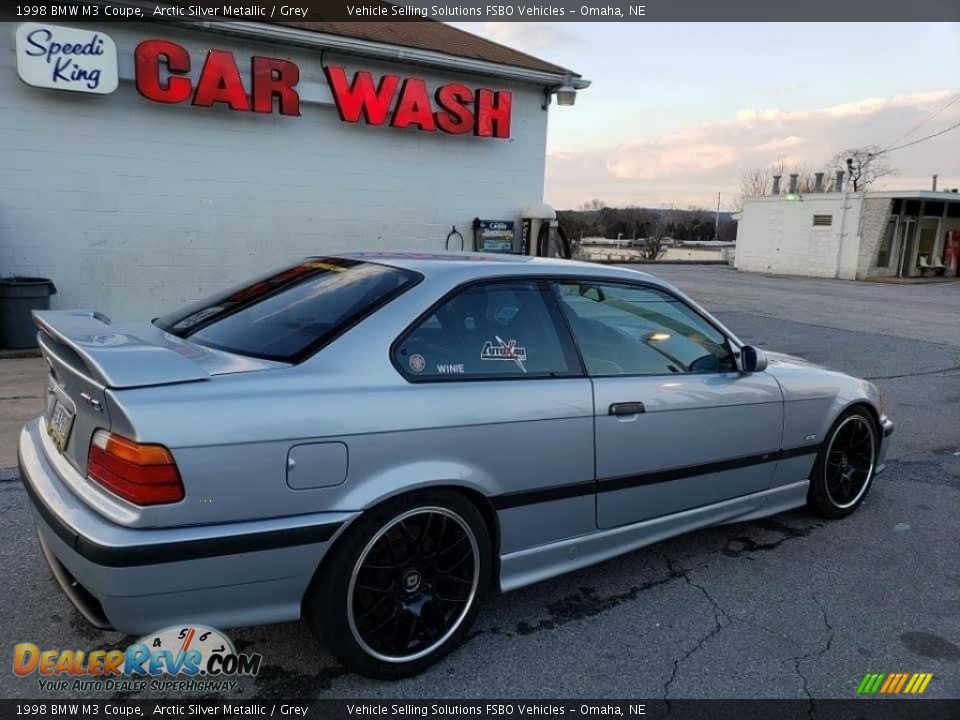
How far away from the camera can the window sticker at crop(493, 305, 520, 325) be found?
3055 mm

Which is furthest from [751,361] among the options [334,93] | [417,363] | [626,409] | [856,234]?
[856,234]

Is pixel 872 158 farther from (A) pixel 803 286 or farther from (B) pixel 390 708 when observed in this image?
(B) pixel 390 708

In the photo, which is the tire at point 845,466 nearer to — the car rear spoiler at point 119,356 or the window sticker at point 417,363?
the window sticker at point 417,363

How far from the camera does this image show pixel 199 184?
30.2ft

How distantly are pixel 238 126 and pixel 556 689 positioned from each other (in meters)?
8.55

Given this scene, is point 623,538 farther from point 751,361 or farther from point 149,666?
point 149,666

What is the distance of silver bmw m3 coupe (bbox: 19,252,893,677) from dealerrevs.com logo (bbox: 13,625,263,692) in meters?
0.39

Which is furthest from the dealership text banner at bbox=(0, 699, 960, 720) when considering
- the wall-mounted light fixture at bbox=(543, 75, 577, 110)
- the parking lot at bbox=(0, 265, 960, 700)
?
the wall-mounted light fixture at bbox=(543, 75, 577, 110)

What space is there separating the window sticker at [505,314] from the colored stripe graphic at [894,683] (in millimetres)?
1972

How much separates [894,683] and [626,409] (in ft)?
4.80

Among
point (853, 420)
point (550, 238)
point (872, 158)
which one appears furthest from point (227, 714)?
point (872, 158)

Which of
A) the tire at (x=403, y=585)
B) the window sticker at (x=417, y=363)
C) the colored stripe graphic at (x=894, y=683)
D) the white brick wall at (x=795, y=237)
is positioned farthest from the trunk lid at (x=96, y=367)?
the white brick wall at (x=795, y=237)

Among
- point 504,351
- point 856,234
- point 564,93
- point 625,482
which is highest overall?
point 564,93

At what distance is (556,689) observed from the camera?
266 centimetres
